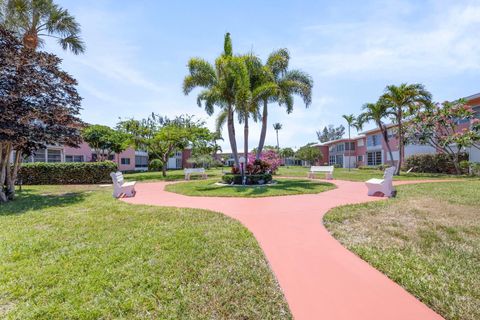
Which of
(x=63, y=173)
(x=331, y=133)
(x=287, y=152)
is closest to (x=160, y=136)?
(x=63, y=173)

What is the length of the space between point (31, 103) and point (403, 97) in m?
26.6

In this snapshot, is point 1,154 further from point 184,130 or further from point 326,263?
point 184,130

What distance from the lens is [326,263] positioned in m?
3.93

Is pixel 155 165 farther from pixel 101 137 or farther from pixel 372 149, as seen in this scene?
pixel 372 149

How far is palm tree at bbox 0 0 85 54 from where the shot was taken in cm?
1303

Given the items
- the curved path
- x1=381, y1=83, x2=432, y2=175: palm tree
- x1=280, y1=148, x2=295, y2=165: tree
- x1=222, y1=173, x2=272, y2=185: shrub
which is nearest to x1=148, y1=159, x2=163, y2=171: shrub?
x1=222, y1=173, x2=272, y2=185: shrub

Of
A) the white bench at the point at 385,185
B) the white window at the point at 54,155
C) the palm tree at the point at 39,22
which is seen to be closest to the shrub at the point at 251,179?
the white bench at the point at 385,185

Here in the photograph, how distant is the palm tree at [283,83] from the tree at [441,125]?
Result: 38.3 ft

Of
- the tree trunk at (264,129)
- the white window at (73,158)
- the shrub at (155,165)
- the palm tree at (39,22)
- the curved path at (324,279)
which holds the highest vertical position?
the palm tree at (39,22)

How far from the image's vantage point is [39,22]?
44.9 feet

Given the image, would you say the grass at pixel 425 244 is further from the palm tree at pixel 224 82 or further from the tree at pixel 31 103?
the tree at pixel 31 103

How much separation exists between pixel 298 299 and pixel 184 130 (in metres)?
23.2

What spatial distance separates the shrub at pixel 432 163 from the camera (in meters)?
23.6

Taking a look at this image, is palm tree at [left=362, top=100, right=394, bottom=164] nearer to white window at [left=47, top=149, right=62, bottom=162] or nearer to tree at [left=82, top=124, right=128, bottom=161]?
tree at [left=82, top=124, right=128, bottom=161]
